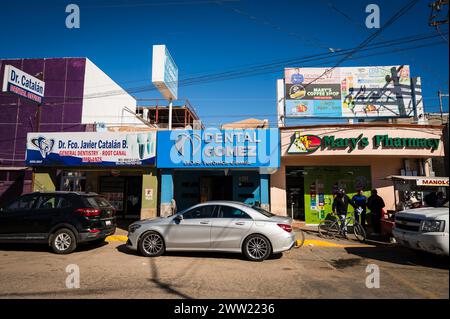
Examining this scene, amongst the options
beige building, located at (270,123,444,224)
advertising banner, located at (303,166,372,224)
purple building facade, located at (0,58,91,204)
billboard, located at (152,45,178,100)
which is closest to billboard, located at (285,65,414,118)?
beige building, located at (270,123,444,224)

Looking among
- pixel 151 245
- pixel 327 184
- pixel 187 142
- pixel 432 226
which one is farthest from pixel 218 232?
pixel 327 184

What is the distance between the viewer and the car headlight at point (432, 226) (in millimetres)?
6320

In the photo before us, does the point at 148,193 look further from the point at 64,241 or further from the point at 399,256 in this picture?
the point at 399,256

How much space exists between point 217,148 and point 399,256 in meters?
7.97

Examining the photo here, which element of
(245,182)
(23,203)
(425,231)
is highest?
(245,182)

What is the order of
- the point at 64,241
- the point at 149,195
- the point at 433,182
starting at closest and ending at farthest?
1. the point at 64,241
2. the point at 433,182
3. the point at 149,195

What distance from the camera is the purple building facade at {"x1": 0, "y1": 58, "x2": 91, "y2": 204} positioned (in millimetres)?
19109

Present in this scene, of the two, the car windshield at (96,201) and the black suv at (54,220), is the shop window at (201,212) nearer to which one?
the black suv at (54,220)

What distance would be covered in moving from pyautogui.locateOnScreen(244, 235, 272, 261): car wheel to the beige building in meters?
6.63

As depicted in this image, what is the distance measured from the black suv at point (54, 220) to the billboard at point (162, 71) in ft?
25.0

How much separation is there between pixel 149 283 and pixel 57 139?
36.9ft

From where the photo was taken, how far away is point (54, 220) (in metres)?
8.34

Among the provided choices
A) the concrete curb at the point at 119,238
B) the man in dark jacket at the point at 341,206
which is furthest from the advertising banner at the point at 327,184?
the concrete curb at the point at 119,238
